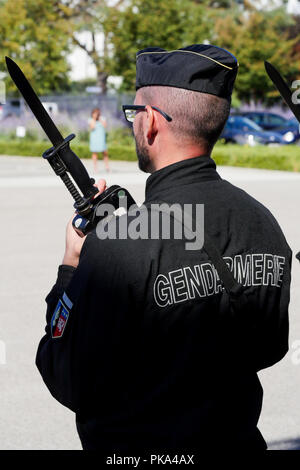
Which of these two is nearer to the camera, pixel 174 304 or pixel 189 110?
pixel 174 304

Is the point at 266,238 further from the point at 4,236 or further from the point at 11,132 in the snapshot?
the point at 11,132

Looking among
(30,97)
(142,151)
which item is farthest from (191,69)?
(30,97)

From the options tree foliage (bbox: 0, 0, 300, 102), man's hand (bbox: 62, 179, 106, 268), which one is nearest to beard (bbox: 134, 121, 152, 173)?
man's hand (bbox: 62, 179, 106, 268)

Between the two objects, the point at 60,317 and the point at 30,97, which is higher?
the point at 30,97

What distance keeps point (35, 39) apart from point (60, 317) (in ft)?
116

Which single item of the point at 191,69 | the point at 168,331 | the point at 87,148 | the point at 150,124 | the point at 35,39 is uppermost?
the point at 35,39

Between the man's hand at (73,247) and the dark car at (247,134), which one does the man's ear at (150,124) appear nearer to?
the man's hand at (73,247)

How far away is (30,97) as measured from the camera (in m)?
1.81

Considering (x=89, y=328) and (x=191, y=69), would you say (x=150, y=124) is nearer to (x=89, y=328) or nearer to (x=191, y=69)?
(x=191, y=69)

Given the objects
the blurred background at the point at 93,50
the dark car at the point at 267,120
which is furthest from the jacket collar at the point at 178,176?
the dark car at the point at 267,120

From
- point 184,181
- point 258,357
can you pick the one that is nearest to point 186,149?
point 184,181

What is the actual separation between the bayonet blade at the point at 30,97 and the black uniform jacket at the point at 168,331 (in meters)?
0.26

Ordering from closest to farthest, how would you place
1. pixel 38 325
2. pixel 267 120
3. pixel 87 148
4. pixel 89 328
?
pixel 89 328 < pixel 38 325 < pixel 87 148 < pixel 267 120
